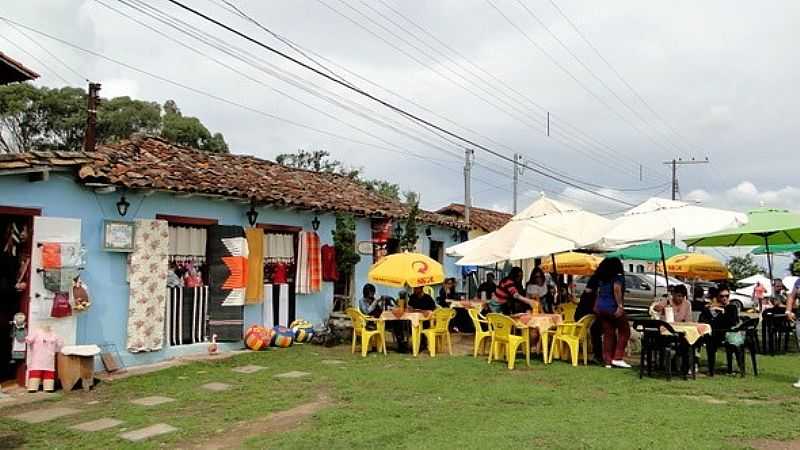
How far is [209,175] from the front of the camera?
11.4 metres

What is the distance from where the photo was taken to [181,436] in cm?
597

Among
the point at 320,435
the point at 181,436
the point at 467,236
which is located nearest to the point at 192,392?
the point at 181,436

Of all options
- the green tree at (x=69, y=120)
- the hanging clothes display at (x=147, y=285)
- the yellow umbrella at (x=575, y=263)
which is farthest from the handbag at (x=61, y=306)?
the green tree at (x=69, y=120)

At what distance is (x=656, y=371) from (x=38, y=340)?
815 cm

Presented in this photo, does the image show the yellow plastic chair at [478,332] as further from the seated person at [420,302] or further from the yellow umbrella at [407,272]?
the seated person at [420,302]

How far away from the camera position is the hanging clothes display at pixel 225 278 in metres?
10.9

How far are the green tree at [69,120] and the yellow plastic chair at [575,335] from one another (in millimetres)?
20695

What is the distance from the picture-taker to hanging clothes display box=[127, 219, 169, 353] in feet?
31.4

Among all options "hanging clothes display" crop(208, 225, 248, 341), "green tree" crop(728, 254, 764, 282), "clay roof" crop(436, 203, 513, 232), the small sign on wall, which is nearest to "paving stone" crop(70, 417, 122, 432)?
"hanging clothes display" crop(208, 225, 248, 341)

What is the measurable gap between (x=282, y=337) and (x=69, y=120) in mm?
19978

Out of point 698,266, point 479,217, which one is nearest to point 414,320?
point 698,266

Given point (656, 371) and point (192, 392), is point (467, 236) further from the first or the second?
point (192, 392)

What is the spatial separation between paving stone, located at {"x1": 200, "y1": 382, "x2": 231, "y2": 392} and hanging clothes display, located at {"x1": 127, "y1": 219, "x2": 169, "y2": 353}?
179 cm

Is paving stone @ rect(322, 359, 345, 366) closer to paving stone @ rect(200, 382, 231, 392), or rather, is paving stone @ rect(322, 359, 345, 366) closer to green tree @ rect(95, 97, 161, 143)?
paving stone @ rect(200, 382, 231, 392)
